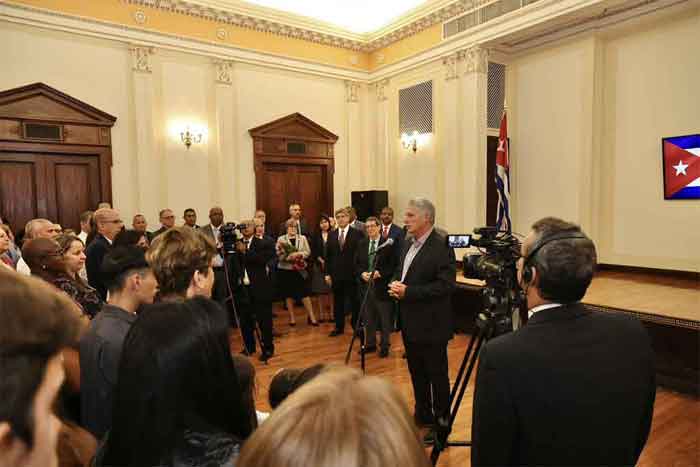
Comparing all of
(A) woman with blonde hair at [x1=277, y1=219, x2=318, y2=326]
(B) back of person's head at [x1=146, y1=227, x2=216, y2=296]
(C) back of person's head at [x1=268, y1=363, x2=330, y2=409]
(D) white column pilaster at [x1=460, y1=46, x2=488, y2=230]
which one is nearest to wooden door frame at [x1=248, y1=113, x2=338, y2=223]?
(A) woman with blonde hair at [x1=277, y1=219, x2=318, y2=326]

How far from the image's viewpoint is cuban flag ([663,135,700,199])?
5.09 metres

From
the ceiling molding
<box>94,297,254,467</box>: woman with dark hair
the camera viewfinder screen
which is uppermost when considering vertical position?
the ceiling molding

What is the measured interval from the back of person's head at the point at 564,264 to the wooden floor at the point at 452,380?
504 millimetres

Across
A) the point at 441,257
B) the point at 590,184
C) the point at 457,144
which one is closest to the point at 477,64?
the point at 457,144

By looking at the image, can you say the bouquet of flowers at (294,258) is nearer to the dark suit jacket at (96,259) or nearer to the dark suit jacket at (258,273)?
the dark suit jacket at (258,273)

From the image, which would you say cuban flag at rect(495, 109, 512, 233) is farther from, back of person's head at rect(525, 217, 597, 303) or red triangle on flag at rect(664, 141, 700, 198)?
back of person's head at rect(525, 217, 597, 303)

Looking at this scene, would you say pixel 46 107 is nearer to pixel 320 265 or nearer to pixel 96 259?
pixel 96 259

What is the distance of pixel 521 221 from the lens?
22.7ft

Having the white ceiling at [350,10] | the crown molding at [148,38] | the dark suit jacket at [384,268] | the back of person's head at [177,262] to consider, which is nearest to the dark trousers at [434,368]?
the dark suit jacket at [384,268]

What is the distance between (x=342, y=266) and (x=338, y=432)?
458 cm

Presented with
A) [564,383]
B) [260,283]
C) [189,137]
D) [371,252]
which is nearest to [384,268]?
[371,252]

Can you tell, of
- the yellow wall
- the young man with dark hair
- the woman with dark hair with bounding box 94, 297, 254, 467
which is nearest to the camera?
the woman with dark hair with bounding box 94, 297, 254, 467

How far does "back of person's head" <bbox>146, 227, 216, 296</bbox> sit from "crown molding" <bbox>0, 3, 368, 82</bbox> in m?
5.56

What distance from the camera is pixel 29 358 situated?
1.61 ft
